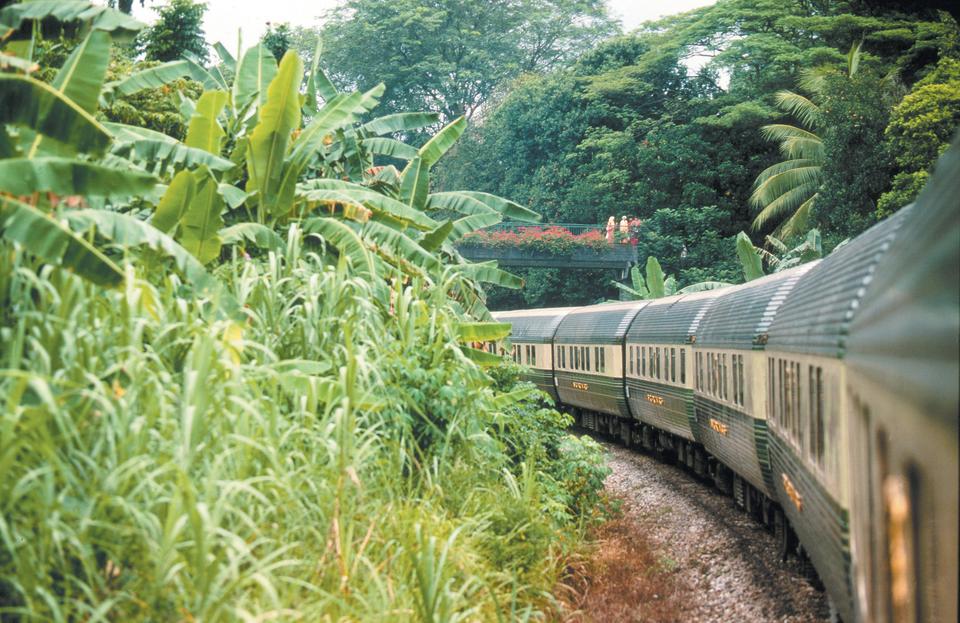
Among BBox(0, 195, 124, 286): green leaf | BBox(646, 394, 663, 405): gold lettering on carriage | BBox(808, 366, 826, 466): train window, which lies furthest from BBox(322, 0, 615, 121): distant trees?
BBox(0, 195, 124, 286): green leaf

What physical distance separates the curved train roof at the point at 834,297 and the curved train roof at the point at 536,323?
1609 centimetres

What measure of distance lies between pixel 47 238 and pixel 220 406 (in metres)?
1.28

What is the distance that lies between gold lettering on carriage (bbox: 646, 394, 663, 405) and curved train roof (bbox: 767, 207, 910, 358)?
816 centimetres

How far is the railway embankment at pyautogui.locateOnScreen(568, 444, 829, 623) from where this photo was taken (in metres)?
9.08

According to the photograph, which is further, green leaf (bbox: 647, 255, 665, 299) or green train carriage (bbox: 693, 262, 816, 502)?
green leaf (bbox: 647, 255, 665, 299)

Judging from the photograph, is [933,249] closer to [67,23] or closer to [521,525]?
[521,525]

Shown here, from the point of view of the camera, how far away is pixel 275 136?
1059cm

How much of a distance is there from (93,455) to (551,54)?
5539 centimetres

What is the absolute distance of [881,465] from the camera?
13.5 ft

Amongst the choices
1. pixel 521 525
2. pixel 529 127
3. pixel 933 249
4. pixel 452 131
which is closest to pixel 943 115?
pixel 452 131

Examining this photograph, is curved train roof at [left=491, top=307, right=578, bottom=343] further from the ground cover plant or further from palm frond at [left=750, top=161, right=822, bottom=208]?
the ground cover plant

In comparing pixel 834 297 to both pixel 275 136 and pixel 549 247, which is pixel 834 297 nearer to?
pixel 275 136

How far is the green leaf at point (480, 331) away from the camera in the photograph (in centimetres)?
1032

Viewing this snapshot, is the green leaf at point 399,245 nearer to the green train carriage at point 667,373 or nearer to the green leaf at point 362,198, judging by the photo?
the green leaf at point 362,198
